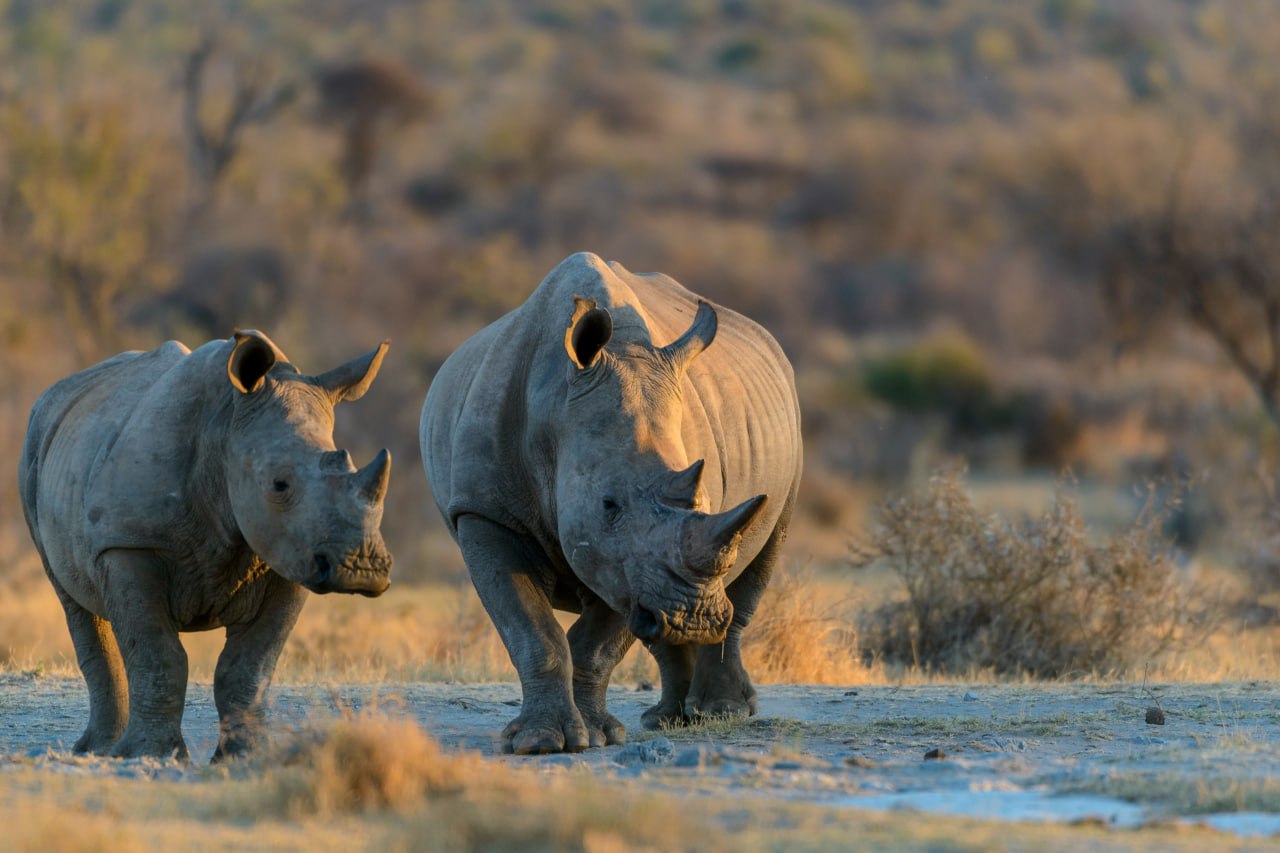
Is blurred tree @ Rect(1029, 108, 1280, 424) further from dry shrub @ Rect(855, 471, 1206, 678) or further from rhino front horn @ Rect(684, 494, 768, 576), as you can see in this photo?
rhino front horn @ Rect(684, 494, 768, 576)

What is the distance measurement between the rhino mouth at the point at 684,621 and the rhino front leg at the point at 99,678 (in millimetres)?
2297

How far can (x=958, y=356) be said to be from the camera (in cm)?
3156

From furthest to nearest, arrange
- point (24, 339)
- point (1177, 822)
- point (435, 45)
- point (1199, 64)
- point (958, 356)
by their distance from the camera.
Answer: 1. point (435, 45)
2. point (1199, 64)
3. point (958, 356)
4. point (24, 339)
5. point (1177, 822)

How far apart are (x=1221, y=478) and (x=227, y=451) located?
594 inches

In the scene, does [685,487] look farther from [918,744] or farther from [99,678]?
[99,678]

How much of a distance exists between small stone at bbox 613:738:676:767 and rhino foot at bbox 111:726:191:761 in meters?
1.59

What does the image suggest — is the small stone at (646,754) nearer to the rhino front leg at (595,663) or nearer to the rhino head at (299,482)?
the rhino front leg at (595,663)

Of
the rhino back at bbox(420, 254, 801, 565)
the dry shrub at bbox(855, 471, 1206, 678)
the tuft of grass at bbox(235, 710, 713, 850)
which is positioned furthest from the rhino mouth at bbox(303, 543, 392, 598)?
the dry shrub at bbox(855, 471, 1206, 678)

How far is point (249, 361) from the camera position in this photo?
7449 millimetres

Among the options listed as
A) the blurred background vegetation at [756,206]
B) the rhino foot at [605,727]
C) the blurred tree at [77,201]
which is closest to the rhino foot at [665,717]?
the rhino foot at [605,727]

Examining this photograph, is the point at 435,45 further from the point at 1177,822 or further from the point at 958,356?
the point at 1177,822

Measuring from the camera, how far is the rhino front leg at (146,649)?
745cm

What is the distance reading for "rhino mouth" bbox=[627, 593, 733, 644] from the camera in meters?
6.99

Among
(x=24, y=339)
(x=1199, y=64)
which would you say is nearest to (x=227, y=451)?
(x=24, y=339)
